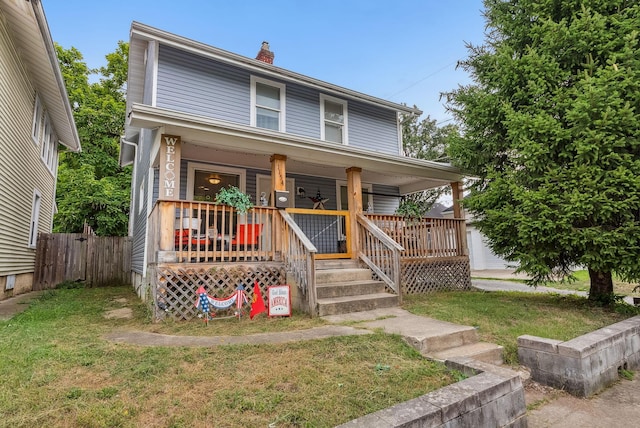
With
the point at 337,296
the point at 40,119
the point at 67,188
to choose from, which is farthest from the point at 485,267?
the point at 67,188

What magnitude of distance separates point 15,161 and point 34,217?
309cm

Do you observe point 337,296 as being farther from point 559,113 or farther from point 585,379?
Result: point 559,113

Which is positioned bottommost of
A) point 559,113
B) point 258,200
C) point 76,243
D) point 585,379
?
point 585,379

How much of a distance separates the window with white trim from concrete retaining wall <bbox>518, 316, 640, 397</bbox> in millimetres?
12200

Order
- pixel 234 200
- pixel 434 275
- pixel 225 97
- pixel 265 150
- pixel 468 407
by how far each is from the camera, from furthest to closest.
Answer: pixel 225 97
pixel 434 275
pixel 265 150
pixel 234 200
pixel 468 407

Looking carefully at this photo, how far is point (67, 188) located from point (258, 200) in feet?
43.7

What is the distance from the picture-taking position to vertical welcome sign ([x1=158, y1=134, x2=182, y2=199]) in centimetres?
553

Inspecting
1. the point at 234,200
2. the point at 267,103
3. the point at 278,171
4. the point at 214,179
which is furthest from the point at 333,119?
the point at 234,200

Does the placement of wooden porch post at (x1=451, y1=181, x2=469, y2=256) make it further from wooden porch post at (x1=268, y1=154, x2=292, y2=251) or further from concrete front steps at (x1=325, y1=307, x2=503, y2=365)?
wooden porch post at (x1=268, y1=154, x2=292, y2=251)

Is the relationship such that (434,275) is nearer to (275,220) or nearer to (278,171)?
(275,220)

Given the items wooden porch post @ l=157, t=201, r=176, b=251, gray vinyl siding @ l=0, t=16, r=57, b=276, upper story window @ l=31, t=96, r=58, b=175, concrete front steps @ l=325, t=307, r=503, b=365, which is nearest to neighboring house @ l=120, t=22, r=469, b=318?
wooden porch post @ l=157, t=201, r=176, b=251

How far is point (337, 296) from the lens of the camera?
5.91 m

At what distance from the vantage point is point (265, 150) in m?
6.64

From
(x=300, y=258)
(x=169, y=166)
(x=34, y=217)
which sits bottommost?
(x=300, y=258)
